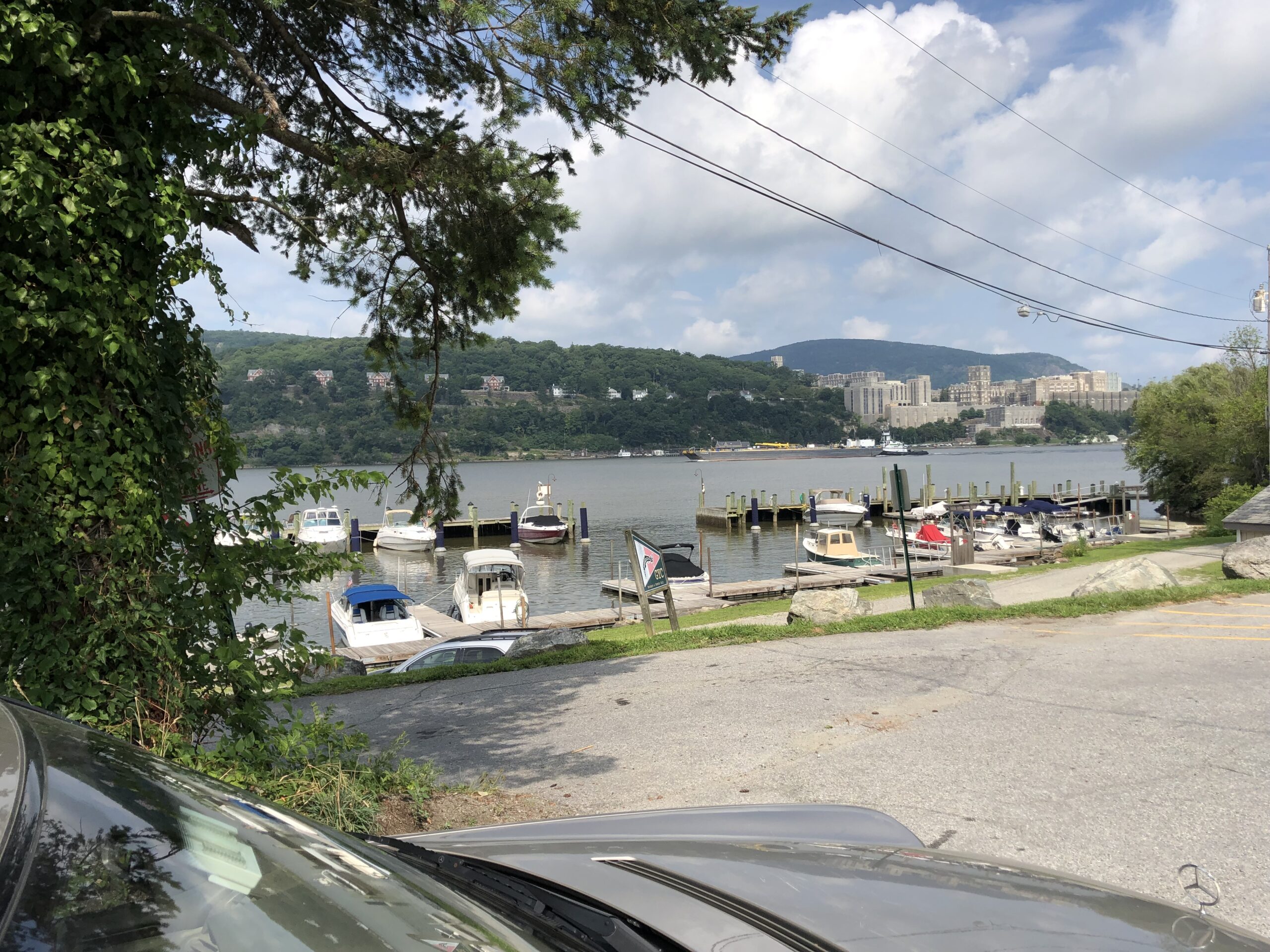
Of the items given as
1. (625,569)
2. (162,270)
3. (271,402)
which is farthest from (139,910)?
(271,402)

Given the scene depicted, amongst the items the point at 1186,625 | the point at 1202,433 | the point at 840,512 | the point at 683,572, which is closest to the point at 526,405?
the point at 840,512

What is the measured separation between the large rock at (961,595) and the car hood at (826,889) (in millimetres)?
12498

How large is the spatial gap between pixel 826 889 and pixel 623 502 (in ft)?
281

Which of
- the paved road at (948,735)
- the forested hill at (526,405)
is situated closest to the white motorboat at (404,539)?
the forested hill at (526,405)

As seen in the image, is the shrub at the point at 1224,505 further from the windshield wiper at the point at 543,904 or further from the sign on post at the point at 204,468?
the windshield wiper at the point at 543,904

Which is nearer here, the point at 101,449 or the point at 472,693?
the point at 101,449

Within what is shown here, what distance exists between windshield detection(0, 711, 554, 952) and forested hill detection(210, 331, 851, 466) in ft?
14.7

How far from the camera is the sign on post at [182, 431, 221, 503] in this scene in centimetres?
516

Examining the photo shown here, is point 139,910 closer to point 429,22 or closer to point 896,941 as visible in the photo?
point 896,941

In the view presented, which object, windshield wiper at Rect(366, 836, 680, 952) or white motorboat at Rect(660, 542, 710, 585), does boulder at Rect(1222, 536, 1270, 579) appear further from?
white motorboat at Rect(660, 542, 710, 585)

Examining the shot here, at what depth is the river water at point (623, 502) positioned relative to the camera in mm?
38250

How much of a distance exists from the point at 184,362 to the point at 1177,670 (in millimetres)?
9166

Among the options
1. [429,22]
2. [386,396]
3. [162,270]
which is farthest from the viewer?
[386,396]

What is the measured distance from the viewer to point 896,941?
1.79 metres
